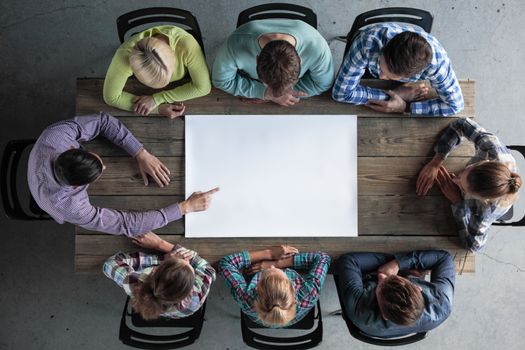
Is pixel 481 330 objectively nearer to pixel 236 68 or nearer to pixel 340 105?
pixel 340 105

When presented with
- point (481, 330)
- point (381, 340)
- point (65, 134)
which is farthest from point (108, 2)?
point (481, 330)

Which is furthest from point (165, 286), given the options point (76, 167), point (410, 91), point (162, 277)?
point (410, 91)

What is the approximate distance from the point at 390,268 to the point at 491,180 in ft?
1.69

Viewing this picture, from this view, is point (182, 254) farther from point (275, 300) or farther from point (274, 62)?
point (274, 62)

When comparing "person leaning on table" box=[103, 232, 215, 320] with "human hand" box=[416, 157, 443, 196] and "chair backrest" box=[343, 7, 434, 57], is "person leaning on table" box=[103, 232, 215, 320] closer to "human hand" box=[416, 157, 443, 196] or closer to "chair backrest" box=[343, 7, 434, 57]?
"human hand" box=[416, 157, 443, 196]

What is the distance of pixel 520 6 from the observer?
2453 mm

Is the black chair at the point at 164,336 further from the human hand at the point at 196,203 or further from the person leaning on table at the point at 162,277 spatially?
the human hand at the point at 196,203

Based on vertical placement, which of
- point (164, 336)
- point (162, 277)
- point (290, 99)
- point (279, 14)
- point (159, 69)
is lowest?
point (164, 336)

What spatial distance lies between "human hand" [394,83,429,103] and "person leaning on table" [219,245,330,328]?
28.8 inches

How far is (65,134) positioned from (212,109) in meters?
0.57

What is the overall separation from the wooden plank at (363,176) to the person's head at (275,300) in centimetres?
49

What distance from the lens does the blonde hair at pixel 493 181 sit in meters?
1.51

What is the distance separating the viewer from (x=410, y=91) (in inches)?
69.3

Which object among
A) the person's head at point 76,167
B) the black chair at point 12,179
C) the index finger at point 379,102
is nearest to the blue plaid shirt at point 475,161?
the index finger at point 379,102
